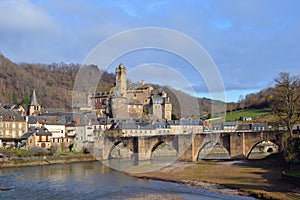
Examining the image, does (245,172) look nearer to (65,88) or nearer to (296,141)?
(296,141)

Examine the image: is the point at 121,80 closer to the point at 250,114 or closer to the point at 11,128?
the point at 11,128

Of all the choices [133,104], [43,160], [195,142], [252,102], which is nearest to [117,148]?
[133,104]

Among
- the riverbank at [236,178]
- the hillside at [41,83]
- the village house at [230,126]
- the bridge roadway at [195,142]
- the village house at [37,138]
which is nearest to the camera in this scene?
the riverbank at [236,178]

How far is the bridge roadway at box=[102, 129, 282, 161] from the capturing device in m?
47.9

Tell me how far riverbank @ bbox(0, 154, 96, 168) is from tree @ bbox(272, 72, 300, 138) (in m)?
28.6

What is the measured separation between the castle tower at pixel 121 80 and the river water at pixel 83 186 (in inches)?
1048

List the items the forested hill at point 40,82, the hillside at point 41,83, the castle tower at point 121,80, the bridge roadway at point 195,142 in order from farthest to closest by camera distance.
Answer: the forested hill at point 40,82
the hillside at point 41,83
the castle tower at point 121,80
the bridge roadway at point 195,142

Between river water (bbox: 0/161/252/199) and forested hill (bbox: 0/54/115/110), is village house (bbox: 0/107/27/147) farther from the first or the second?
forested hill (bbox: 0/54/115/110)

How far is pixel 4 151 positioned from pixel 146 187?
28.3 m

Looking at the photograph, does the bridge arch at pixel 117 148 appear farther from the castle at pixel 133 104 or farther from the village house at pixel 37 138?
the castle at pixel 133 104

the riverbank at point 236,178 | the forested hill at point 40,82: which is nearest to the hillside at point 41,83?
the forested hill at point 40,82

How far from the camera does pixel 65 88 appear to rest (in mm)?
134125

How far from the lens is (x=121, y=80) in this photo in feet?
233

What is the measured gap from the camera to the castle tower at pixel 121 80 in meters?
67.4
